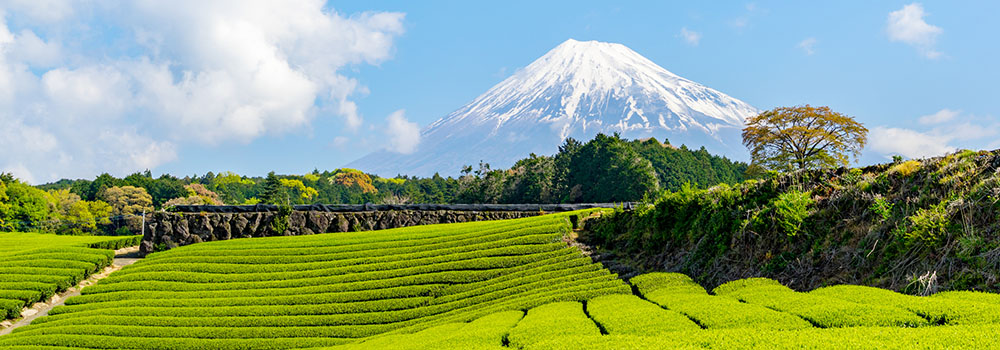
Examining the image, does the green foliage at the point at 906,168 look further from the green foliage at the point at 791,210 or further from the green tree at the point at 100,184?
the green tree at the point at 100,184

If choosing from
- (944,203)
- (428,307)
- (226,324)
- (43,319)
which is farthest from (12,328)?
(944,203)

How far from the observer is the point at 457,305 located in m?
13.2

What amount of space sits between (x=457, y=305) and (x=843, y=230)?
319 inches

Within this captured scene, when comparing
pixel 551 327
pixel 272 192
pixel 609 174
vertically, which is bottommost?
pixel 551 327

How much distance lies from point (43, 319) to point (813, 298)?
20.2m

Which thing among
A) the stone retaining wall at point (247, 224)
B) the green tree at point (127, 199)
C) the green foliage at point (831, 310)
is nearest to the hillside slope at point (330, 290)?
the green foliage at point (831, 310)

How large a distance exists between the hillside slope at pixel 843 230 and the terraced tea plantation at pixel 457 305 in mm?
1101

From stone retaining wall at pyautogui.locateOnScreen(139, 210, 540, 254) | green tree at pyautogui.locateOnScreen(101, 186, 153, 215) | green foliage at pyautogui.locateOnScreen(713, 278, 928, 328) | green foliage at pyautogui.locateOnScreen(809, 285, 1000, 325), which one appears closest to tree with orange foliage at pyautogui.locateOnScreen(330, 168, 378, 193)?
green tree at pyautogui.locateOnScreen(101, 186, 153, 215)

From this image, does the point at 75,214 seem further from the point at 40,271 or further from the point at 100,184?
the point at 40,271

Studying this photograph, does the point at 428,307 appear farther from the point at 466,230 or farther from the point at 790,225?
the point at 790,225

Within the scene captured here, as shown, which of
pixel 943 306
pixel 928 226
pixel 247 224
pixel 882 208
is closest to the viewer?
pixel 943 306

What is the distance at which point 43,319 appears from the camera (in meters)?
16.9

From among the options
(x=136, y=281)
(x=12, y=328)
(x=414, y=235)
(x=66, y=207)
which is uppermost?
(x=66, y=207)

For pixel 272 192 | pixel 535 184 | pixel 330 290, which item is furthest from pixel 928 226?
pixel 272 192
